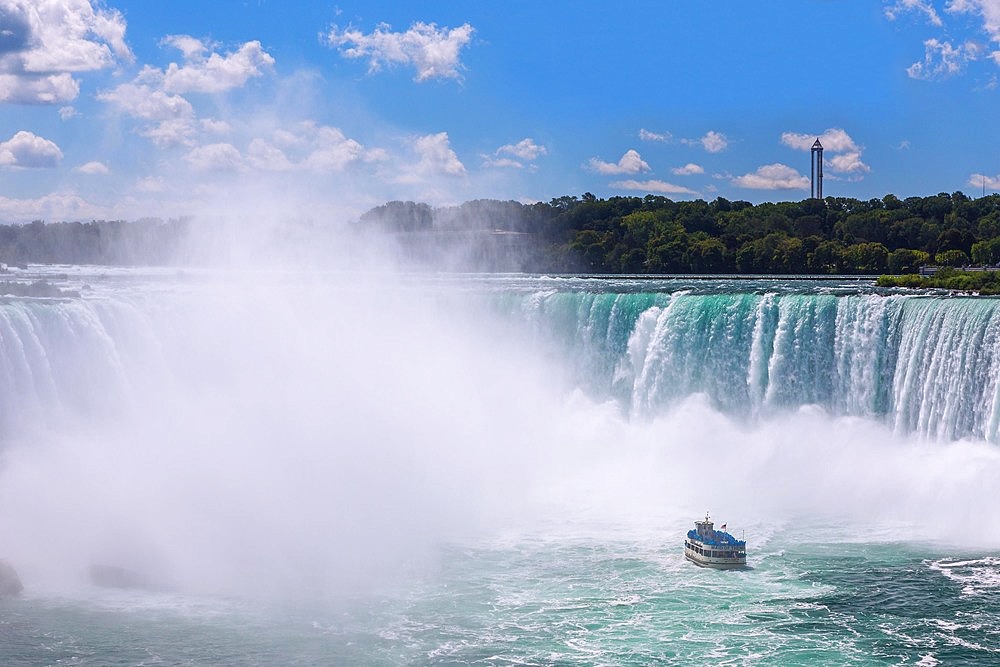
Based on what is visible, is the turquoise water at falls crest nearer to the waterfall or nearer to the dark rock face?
the waterfall

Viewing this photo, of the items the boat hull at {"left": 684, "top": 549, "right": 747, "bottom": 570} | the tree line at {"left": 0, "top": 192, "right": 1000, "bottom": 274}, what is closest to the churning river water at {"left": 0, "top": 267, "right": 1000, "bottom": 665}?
the boat hull at {"left": 684, "top": 549, "right": 747, "bottom": 570}

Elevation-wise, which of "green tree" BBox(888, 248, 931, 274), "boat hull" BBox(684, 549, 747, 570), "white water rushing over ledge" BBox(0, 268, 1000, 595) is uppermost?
"green tree" BBox(888, 248, 931, 274)

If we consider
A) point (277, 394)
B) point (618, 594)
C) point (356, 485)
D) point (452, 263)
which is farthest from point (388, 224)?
point (618, 594)

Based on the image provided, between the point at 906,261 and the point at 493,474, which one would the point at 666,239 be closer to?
the point at 906,261

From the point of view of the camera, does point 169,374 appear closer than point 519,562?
No

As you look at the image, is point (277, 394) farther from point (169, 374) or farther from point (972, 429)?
point (972, 429)

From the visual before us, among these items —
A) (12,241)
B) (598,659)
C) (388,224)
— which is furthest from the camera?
(12,241)
